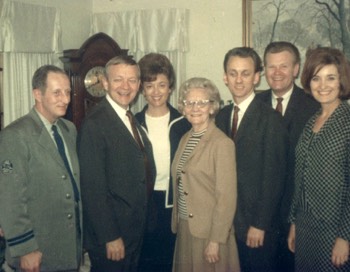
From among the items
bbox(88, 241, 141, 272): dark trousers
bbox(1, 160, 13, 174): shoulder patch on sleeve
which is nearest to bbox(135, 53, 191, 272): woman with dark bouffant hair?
bbox(88, 241, 141, 272): dark trousers

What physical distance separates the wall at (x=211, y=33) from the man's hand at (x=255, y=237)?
3015 millimetres

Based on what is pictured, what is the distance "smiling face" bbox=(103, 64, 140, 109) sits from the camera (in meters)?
2.27

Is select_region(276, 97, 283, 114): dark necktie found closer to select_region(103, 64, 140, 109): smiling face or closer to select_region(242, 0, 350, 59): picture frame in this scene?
select_region(103, 64, 140, 109): smiling face

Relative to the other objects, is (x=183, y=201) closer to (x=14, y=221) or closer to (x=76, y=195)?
(x=76, y=195)

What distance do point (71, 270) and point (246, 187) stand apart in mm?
1060

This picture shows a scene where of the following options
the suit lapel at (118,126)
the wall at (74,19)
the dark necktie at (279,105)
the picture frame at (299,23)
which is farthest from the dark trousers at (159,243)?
the wall at (74,19)

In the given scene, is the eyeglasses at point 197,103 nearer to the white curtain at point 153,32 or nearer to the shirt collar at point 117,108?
the shirt collar at point 117,108

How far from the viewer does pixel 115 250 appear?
2086mm

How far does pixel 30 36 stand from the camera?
4.18m

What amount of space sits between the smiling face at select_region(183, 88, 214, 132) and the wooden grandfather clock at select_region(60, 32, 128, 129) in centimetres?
202

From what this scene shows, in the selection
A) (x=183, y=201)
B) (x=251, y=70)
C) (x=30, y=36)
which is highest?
(x=30, y=36)

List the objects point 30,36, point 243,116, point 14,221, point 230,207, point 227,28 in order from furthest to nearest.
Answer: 1. point 227,28
2. point 30,36
3. point 243,116
4. point 230,207
5. point 14,221

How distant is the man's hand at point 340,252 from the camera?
1854 mm

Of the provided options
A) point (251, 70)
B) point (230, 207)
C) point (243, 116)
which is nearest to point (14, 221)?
point (230, 207)
